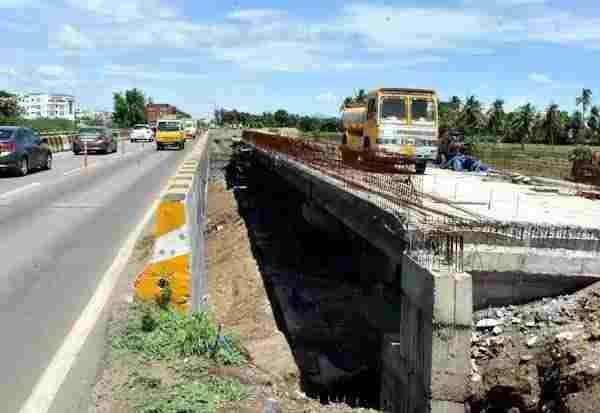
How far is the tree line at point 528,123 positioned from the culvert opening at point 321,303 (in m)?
72.6

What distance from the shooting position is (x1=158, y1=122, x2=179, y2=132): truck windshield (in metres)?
46.4

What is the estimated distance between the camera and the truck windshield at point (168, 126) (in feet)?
152

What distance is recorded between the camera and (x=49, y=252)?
10.2 meters

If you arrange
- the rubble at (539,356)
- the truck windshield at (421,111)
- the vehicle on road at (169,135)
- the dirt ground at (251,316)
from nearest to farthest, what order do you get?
the rubble at (539,356), the dirt ground at (251,316), the truck windshield at (421,111), the vehicle on road at (169,135)

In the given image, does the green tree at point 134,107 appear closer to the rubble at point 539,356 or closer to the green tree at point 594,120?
the green tree at point 594,120

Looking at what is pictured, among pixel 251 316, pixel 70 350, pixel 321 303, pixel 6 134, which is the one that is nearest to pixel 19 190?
pixel 6 134

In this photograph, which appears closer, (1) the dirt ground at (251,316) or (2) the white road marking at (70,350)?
(2) the white road marking at (70,350)

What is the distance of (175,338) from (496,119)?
108 meters

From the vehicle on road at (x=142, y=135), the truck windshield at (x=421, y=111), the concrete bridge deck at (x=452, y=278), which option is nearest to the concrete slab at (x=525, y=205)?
the concrete bridge deck at (x=452, y=278)

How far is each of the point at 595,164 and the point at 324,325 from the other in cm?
1218

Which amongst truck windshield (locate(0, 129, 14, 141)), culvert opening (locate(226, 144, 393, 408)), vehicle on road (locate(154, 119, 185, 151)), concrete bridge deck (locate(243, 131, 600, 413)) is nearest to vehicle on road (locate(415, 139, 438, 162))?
A: culvert opening (locate(226, 144, 393, 408))

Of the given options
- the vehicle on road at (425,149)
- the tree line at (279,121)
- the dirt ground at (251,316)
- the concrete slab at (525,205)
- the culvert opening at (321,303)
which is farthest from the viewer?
the tree line at (279,121)

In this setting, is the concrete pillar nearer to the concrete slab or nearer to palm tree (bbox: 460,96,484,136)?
the concrete slab

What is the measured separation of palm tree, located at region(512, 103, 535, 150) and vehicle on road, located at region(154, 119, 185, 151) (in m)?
65.5
